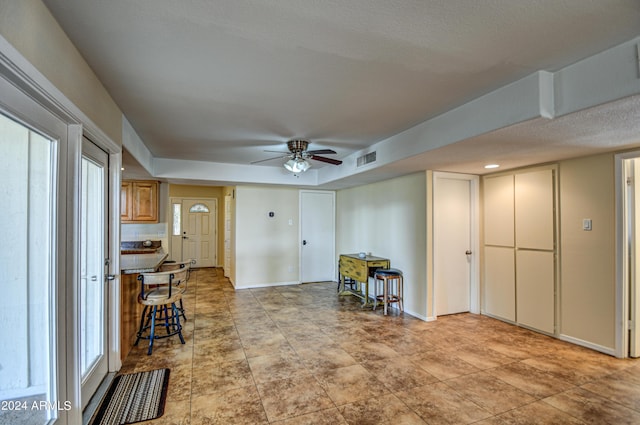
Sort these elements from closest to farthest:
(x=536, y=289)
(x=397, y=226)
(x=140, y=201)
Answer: (x=536, y=289)
(x=397, y=226)
(x=140, y=201)

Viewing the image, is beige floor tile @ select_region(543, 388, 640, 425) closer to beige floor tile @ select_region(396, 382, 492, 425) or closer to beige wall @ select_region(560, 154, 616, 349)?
beige floor tile @ select_region(396, 382, 492, 425)

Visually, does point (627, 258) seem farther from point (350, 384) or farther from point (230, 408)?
point (230, 408)

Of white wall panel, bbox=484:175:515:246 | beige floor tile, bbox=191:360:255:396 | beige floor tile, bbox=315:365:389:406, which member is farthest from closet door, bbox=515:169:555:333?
beige floor tile, bbox=191:360:255:396

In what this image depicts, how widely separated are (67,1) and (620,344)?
519 cm

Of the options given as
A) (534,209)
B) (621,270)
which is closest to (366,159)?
(534,209)

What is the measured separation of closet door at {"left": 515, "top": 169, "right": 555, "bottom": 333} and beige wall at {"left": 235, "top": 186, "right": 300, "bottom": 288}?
168 inches

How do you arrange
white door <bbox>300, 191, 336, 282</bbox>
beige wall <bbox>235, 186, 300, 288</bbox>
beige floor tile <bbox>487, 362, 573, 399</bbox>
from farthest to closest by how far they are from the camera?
white door <bbox>300, 191, 336, 282</bbox> → beige wall <bbox>235, 186, 300, 288</bbox> → beige floor tile <bbox>487, 362, 573, 399</bbox>

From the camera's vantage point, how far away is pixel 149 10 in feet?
5.08

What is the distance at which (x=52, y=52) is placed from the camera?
1597 millimetres

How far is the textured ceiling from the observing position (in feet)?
5.10

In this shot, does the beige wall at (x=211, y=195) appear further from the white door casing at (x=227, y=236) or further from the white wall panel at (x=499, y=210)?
the white wall panel at (x=499, y=210)

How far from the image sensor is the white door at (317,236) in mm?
7000

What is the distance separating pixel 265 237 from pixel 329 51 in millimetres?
5107

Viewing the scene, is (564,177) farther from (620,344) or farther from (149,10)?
(149,10)
